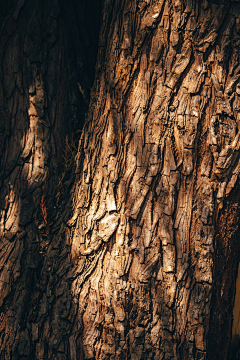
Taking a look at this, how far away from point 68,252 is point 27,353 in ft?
2.09

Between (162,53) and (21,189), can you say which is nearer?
(162,53)

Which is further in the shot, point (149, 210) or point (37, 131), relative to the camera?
point (37, 131)

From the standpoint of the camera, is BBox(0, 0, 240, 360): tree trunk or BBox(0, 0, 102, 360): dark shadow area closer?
BBox(0, 0, 240, 360): tree trunk

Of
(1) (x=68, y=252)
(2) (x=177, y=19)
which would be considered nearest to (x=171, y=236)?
(1) (x=68, y=252)

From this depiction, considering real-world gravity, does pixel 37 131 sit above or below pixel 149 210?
above

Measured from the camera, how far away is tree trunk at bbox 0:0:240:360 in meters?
1.55

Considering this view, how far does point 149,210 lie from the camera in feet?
5.28

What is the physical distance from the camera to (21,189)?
6.34 ft

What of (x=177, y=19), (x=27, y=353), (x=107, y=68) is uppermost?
(x=177, y=19)

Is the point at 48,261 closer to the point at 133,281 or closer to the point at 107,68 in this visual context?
the point at 133,281

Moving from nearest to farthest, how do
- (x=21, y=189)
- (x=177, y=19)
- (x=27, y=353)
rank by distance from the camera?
(x=177, y=19)
(x=27, y=353)
(x=21, y=189)

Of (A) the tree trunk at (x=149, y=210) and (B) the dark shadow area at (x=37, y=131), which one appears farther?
(B) the dark shadow area at (x=37, y=131)

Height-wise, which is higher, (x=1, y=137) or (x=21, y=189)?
(x=1, y=137)

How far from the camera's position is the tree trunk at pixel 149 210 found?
1.55 m
